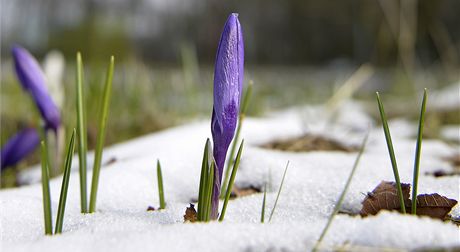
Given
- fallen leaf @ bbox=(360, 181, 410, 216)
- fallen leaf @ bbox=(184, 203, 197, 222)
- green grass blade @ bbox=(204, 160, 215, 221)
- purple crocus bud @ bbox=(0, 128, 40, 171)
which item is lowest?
purple crocus bud @ bbox=(0, 128, 40, 171)

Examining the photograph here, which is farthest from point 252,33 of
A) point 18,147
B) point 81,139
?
point 81,139

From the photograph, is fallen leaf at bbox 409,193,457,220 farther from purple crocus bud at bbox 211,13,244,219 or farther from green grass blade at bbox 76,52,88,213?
green grass blade at bbox 76,52,88,213

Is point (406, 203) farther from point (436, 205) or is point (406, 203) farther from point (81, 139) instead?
point (81, 139)

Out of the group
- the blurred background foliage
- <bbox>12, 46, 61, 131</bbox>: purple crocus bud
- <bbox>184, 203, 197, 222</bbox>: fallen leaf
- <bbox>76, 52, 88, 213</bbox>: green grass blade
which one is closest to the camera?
<bbox>184, 203, 197, 222</bbox>: fallen leaf

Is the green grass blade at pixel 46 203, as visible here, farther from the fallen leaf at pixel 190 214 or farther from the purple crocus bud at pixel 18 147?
the purple crocus bud at pixel 18 147

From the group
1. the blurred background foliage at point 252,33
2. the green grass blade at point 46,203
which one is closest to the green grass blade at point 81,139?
the green grass blade at point 46,203

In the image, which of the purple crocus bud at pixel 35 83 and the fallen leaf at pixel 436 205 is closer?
the fallen leaf at pixel 436 205

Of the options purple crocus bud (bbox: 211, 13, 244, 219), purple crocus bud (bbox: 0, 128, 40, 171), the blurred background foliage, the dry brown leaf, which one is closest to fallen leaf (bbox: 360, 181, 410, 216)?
the dry brown leaf
